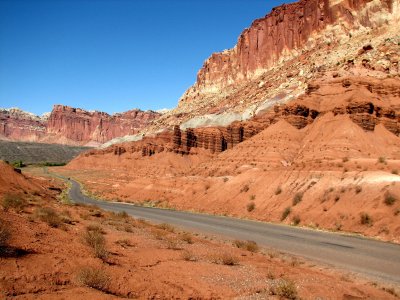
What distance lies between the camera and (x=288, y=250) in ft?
50.8

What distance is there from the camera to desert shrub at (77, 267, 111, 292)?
7.12 metres

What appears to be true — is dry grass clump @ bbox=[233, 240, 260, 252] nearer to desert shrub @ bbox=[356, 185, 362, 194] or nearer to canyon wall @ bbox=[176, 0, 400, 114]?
desert shrub @ bbox=[356, 185, 362, 194]

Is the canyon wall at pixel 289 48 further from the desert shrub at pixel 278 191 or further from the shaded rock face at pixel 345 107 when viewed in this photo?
the desert shrub at pixel 278 191

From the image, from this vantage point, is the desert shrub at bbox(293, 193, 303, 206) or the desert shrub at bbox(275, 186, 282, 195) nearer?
the desert shrub at bbox(293, 193, 303, 206)

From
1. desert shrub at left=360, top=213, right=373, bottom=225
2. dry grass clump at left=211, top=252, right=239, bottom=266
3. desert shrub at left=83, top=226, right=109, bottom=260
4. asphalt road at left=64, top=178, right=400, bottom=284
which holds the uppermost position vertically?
desert shrub at left=83, top=226, right=109, bottom=260

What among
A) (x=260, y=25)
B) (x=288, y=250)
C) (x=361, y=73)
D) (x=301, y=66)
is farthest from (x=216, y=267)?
(x=260, y=25)

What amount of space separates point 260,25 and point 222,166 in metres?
85.9

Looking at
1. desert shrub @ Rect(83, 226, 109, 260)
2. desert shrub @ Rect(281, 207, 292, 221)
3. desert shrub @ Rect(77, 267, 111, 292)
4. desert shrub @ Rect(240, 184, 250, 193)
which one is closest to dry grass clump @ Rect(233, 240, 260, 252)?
desert shrub @ Rect(83, 226, 109, 260)

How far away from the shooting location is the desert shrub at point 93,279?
281 inches

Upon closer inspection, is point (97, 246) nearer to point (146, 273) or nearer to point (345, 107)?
point (146, 273)

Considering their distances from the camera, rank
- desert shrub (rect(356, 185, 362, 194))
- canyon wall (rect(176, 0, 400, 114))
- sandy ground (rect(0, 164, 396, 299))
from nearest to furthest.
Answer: sandy ground (rect(0, 164, 396, 299)), desert shrub (rect(356, 185, 362, 194)), canyon wall (rect(176, 0, 400, 114))

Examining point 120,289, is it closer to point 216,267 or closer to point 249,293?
point 249,293

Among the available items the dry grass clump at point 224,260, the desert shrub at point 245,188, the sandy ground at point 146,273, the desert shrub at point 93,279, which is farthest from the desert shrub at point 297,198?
the desert shrub at point 93,279

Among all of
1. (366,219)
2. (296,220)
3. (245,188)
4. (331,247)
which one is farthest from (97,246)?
(245,188)
